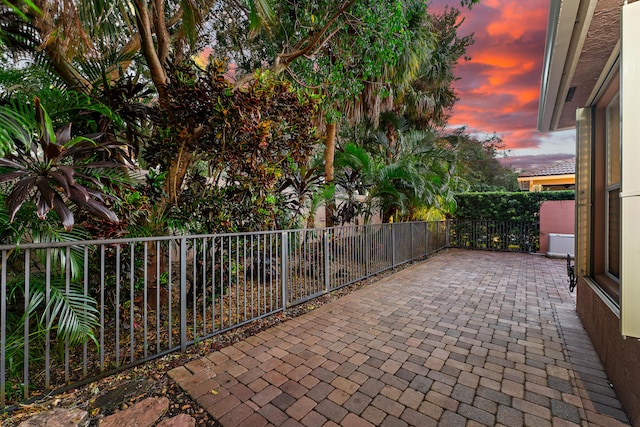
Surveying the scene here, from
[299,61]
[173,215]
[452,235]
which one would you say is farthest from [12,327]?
[452,235]

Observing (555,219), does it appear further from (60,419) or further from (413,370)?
(60,419)

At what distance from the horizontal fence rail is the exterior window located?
3.32 m

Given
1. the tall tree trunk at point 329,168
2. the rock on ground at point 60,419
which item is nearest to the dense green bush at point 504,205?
the tall tree trunk at point 329,168

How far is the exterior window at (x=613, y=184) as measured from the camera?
2787mm

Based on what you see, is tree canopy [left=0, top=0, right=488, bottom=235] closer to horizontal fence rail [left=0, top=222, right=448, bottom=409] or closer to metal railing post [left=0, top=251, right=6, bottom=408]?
horizontal fence rail [left=0, top=222, right=448, bottom=409]

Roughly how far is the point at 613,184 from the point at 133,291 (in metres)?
4.76

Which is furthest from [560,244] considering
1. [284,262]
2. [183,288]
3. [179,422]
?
[179,422]

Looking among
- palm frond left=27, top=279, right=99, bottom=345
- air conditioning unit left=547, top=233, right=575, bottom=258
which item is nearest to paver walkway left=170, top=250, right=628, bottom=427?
palm frond left=27, top=279, right=99, bottom=345

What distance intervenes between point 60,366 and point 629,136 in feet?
14.6

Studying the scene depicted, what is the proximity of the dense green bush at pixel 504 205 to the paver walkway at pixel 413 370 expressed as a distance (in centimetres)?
610

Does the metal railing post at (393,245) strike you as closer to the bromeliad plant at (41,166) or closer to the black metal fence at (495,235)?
the black metal fence at (495,235)

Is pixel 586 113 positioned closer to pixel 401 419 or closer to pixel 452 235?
pixel 401 419

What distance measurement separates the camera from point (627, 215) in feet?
4.84

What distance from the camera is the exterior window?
279 centimetres
